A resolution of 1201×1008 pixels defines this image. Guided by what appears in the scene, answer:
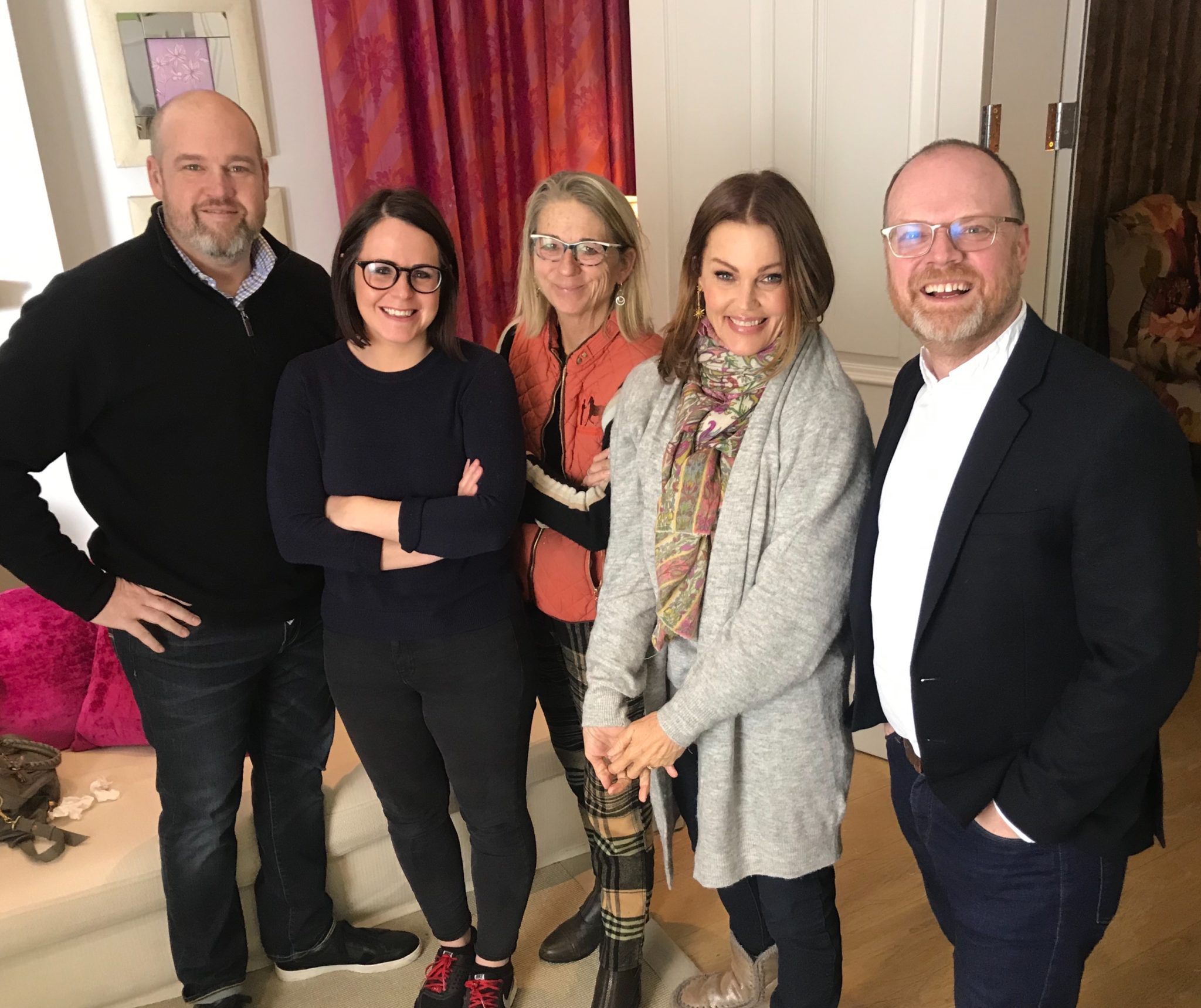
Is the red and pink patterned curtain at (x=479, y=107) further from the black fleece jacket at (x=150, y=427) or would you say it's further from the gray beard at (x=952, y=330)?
the gray beard at (x=952, y=330)

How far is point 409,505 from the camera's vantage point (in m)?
1.51

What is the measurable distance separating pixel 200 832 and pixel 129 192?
203 cm

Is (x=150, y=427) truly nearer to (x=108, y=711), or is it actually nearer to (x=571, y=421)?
(x=571, y=421)

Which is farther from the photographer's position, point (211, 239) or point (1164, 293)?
point (1164, 293)

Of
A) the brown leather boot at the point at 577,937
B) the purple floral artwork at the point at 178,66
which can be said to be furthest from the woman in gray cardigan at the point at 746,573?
the purple floral artwork at the point at 178,66

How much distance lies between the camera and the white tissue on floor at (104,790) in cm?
206

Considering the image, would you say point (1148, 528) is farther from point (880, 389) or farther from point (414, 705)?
point (880, 389)

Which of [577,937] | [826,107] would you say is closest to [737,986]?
[577,937]

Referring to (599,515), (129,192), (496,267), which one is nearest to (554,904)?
(599,515)

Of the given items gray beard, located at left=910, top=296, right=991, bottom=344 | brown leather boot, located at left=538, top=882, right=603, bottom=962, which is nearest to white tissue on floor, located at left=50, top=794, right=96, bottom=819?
brown leather boot, located at left=538, top=882, right=603, bottom=962

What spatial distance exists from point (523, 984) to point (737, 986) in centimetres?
45

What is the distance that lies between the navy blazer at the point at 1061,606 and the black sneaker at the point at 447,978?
105 centimetres

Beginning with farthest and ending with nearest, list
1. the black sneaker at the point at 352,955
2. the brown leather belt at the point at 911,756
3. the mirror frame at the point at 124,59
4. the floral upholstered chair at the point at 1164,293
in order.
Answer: the floral upholstered chair at the point at 1164,293
the mirror frame at the point at 124,59
the black sneaker at the point at 352,955
the brown leather belt at the point at 911,756

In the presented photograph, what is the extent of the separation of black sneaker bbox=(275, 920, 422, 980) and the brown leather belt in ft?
4.07
